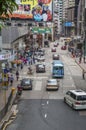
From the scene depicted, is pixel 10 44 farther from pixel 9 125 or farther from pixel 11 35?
pixel 9 125

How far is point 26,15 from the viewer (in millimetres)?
100875

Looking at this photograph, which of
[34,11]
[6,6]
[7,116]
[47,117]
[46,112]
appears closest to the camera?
[6,6]

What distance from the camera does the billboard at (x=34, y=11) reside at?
99000 mm

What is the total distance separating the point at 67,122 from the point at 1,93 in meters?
13.1

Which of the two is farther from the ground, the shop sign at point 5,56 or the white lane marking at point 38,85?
the shop sign at point 5,56

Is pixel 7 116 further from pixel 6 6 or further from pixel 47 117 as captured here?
pixel 6 6

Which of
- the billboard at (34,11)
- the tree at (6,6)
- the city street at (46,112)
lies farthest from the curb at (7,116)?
the billboard at (34,11)

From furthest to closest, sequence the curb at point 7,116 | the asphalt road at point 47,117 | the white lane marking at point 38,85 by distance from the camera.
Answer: the white lane marking at point 38,85 < the asphalt road at point 47,117 < the curb at point 7,116

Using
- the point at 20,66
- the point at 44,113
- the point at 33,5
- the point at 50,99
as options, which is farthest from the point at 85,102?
the point at 33,5

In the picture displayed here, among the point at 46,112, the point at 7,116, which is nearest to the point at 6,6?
the point at 7,116

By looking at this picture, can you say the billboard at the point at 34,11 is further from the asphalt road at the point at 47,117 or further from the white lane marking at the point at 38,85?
the asphalt road at the point at 47,117

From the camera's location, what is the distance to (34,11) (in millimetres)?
99812

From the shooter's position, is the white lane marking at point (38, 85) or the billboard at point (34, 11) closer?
the white lane marking at point (38, 85)

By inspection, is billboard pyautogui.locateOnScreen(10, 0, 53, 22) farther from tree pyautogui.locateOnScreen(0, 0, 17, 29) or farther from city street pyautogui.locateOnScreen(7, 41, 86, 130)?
tree pyautogui.locateOnScreen(0, 0, 17, 29)
